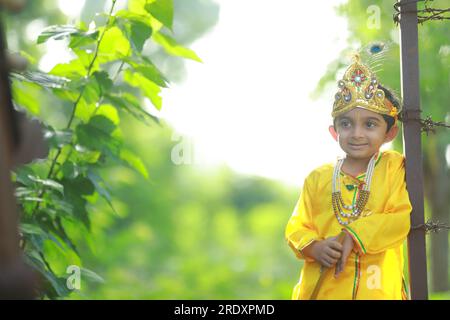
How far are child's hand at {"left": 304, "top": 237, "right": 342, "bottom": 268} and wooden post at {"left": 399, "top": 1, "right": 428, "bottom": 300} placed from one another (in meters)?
0.33

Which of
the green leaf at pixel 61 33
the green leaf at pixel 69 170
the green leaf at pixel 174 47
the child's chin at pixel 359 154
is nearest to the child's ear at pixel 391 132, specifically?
the child's chin at pixel 359 154

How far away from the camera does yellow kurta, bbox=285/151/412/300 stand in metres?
3.22

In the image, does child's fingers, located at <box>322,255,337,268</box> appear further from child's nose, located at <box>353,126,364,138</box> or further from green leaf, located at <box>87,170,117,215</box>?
green leaf, located at <box>87,170,117,215</box>

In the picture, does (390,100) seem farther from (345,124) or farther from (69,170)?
(69,170)

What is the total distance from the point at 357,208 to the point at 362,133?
1.00 ft

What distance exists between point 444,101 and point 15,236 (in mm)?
6251

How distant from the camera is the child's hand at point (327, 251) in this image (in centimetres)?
323

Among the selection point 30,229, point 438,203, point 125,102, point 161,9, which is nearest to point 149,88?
point 125,102

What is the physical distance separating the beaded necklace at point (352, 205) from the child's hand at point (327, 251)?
0.12 metres

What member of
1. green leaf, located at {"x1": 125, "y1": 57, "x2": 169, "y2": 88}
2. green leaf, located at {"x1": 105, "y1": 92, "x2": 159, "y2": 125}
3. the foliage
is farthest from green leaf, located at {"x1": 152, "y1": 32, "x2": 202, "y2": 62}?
green leaf, located at {"x1": 105, "y1": 92, "x2": 159, "y2": 125}

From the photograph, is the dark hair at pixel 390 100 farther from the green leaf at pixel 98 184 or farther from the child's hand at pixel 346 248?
the green leaf at pixel 98 184
